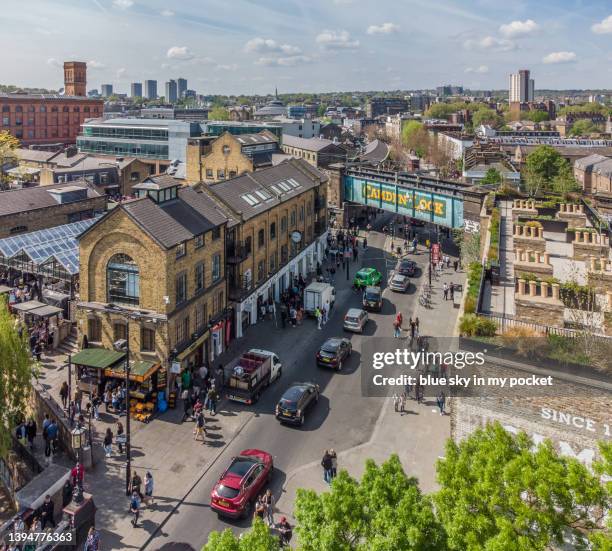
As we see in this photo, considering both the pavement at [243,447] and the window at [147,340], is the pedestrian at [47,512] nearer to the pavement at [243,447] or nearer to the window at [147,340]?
the pavement at [243,447]

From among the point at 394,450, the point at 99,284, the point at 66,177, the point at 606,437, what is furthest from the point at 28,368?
the point at 66,177

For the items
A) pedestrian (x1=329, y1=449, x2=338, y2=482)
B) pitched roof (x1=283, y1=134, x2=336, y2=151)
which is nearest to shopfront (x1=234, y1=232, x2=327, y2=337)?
pedestrian (x1=329, y1=449, x2=338, y2=482)

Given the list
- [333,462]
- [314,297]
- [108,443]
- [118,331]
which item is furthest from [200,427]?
[314,297]

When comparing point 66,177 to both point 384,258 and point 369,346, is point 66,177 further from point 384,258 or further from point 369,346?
point 369,346

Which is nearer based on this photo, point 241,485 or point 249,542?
point 249,542

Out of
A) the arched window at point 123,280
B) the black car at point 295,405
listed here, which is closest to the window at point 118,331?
the arched window at point 123,280

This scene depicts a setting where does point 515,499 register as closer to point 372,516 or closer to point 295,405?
point 372,516
